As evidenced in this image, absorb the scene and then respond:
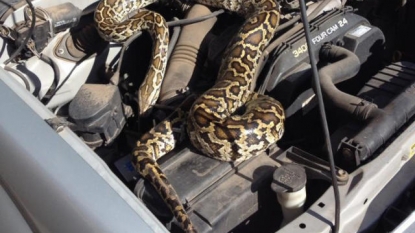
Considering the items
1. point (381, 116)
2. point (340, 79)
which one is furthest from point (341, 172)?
point (340, 79)

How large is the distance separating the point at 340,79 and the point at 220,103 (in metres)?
0.56

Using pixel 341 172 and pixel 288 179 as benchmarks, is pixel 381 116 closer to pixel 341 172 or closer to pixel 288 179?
pixel 341 172

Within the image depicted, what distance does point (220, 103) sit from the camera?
2646mm

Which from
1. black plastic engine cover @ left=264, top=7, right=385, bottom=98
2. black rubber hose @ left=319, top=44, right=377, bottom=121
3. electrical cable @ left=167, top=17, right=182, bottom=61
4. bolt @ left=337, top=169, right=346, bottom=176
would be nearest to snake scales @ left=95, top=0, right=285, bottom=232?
electrical cable @ left=167, top=17, right=182, bottom=61

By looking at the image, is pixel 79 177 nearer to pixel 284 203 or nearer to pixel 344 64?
pixel 284 203

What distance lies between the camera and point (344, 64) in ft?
8.29

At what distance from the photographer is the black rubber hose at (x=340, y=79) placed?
227 centimetres

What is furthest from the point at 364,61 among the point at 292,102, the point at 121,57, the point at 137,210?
the point at 137,210

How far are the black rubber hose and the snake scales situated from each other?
26cm

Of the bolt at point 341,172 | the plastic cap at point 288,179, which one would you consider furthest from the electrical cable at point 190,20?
the bolt at point 341,172

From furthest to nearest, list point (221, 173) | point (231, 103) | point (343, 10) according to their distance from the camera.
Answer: point (343, 10), point (231, 103), point (221, 173)

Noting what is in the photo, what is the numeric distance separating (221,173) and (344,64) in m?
0.77

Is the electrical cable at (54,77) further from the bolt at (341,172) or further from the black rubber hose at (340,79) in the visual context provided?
the bolt at (341,172)

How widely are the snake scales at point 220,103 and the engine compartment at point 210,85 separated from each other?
0.06 meters
